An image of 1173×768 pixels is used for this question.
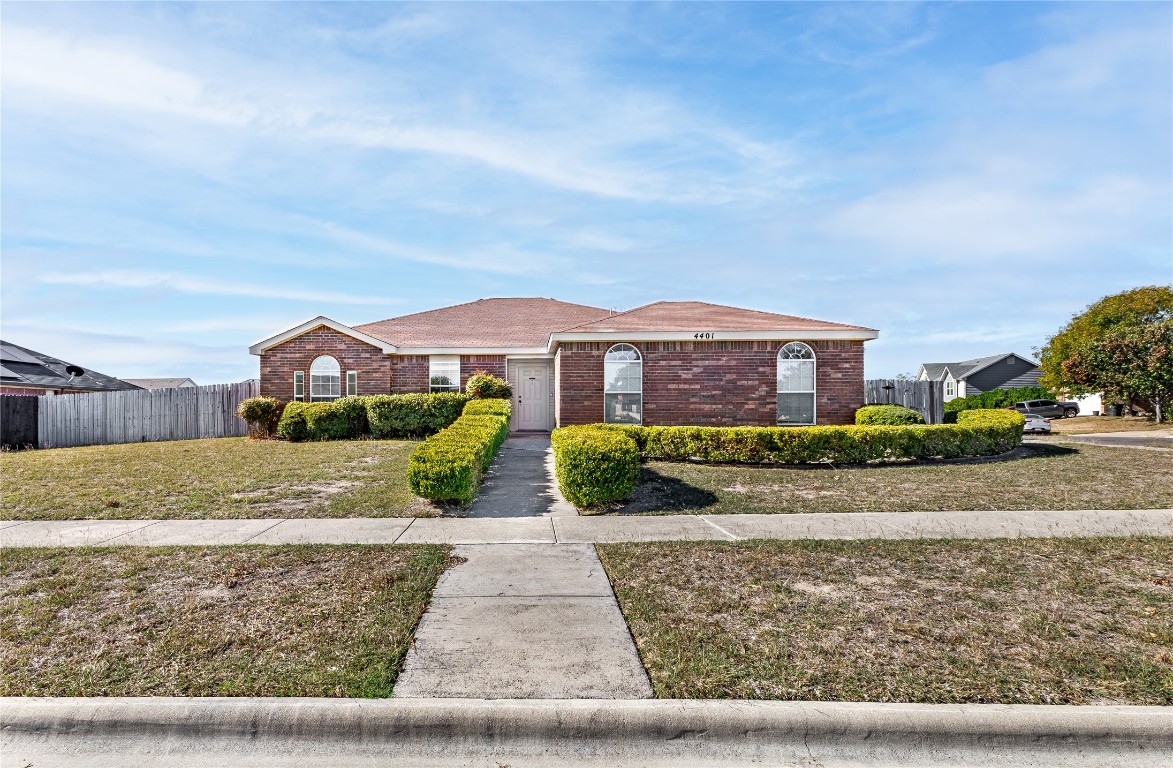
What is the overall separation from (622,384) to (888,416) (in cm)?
642

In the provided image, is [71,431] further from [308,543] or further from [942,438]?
[942,438]

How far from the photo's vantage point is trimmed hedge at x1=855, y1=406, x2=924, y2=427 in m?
15.2

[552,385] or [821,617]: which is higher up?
[552,385]

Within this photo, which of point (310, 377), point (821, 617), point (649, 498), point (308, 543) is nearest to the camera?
point (821, 617)

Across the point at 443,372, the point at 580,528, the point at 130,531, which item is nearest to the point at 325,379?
the point at 443,372

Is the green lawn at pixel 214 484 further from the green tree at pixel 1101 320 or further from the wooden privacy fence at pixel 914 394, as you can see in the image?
the green tree at pixel 1101 320

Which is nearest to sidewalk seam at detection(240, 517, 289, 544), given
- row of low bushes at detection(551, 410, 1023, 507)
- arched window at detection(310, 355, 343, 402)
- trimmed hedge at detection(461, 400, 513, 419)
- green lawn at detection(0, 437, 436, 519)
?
green lawn at detection(0, 437, 436, 519)

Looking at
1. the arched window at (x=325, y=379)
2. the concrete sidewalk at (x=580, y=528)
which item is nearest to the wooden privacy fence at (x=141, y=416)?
the arched window at (x=325, y=379)

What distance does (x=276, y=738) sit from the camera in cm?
334

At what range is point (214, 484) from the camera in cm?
1049

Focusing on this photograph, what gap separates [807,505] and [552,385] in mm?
12430

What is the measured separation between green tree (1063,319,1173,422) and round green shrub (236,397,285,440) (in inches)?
1384

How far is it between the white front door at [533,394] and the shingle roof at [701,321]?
376cm

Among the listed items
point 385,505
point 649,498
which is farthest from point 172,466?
point 649,498
